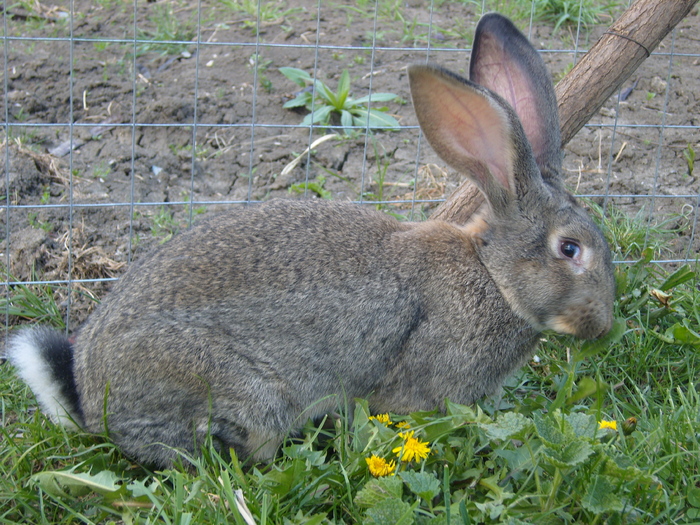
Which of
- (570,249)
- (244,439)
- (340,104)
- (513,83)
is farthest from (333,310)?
(340,104)

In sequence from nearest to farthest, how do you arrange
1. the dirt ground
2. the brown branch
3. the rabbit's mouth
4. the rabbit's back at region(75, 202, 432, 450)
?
the rabbit's back at region(75, 202, 432, 450), the rabbit's mouth, the brown branch, the dirt ground

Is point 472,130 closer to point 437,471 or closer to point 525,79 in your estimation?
point 525,79

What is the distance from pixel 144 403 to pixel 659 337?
2.48m

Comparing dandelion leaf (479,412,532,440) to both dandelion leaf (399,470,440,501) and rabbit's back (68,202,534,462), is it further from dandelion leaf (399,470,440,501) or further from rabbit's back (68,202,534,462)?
rabbit's back (68,202,534,462)

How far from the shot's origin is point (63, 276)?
440 centimetres

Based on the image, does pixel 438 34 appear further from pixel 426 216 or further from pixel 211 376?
pixel 211 376

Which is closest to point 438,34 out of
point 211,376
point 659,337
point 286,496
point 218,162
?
point 218,162

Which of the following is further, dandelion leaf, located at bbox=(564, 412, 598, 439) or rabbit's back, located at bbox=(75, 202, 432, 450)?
rabbit's back, located at bbox=(75, 202, 432, 450)

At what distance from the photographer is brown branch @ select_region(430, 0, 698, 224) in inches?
159

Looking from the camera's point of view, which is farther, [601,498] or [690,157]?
[690,157]

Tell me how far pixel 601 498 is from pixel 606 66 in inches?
102

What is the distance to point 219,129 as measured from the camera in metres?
5.75

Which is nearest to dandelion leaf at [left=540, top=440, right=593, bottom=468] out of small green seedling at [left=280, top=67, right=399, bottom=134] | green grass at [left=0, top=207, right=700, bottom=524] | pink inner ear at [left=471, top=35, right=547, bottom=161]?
green grass at [left=0, top=207, right=700, bottom=524]

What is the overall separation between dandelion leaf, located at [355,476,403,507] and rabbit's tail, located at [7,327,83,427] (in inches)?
57.1
